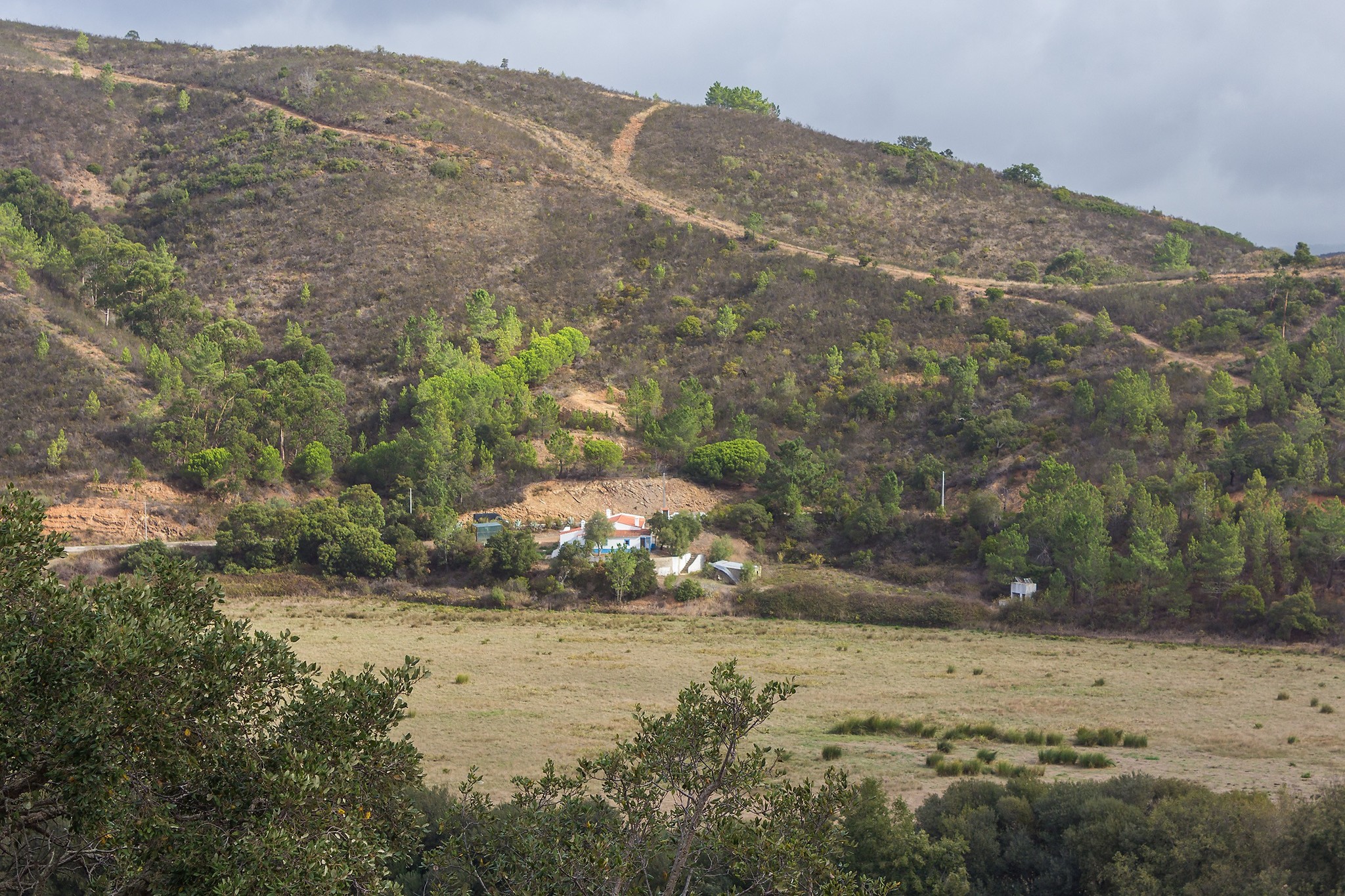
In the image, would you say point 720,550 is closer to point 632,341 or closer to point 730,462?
point 730,462

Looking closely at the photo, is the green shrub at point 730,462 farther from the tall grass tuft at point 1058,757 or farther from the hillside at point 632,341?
the tall grass tuft at point 1058,757

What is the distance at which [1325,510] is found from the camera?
121 feet

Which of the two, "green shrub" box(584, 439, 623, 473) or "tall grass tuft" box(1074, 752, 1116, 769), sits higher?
"green shrub" box(584, 439, 623, 473)

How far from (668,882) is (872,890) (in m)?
1.74

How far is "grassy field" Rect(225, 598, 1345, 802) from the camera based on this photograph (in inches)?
834

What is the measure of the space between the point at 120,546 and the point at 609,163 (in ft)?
193

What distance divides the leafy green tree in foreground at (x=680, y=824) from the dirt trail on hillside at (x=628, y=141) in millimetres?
83247

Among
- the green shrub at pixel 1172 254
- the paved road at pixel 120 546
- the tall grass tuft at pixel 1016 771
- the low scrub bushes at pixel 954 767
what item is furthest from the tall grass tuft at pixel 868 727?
the green shrub at pixel 1172 254

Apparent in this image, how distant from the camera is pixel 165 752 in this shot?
6.95m

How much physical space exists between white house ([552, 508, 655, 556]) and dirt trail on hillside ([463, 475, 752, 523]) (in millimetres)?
2348

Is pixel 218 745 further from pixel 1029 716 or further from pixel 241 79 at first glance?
pixel 241 79

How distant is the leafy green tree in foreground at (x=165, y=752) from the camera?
6598 mm

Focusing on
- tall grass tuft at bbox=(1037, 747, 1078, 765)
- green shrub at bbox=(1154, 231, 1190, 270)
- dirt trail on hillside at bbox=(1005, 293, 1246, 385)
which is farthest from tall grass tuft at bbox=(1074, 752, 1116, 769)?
green shrub at bbox=(1154, 231, 1190, 270)

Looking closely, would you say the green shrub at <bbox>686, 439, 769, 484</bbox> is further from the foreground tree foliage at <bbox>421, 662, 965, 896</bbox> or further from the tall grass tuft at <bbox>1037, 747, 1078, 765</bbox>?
the foreground tree foliage at <bbox>421, 662, 965, 896</bbox>
